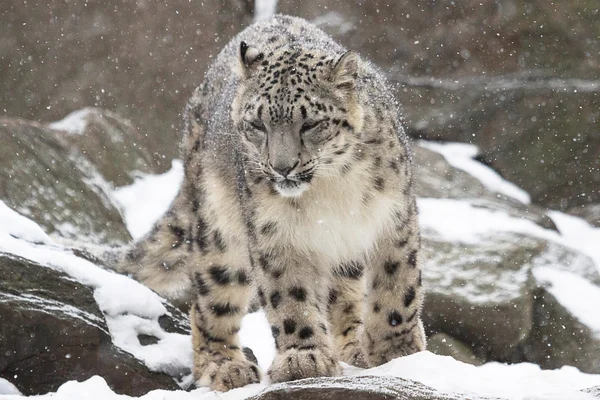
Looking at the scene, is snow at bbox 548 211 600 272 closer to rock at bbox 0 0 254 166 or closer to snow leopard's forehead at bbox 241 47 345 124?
rock at bbox 0 0 254 166

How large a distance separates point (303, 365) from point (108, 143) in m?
5.68

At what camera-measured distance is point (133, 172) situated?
963 centimetres

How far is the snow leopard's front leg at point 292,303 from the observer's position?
14.8 feet

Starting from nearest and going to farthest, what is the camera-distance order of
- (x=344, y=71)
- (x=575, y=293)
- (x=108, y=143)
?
1. (x=344, y=71)
2. (x=575, y=293)
3. (x=108, y=143)

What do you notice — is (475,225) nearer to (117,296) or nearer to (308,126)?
(117,296)

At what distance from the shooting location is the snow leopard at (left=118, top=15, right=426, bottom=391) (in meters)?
4.38

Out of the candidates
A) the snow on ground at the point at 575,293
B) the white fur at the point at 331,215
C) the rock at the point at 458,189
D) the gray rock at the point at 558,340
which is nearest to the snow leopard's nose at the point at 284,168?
the white fur at the point at 331,215

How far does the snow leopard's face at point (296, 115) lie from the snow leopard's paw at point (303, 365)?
687 millimetres

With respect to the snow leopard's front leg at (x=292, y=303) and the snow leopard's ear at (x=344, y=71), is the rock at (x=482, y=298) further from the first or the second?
the snow leopard's ear at (x=344, y=71)

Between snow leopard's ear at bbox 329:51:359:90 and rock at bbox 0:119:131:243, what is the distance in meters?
3.72

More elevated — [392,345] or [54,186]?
[54,186]

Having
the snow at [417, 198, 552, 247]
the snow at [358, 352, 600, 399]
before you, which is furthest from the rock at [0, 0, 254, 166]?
the snow at [358, 352, 600, 399]

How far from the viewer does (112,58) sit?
1093cm

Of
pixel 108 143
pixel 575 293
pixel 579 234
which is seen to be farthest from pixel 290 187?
pixel 579 234
